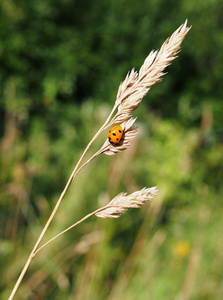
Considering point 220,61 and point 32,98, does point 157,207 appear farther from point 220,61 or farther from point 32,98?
point 220,61

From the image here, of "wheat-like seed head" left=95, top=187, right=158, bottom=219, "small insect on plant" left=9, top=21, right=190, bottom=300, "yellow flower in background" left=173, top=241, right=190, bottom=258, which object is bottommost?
"yellow flower in background" left=173, top=241, right=190, bottom=258

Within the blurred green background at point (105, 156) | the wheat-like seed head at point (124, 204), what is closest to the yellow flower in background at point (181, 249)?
the blurred green background at point (105, 156)

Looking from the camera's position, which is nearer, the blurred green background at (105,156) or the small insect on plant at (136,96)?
the small insect on plant at (136,96)

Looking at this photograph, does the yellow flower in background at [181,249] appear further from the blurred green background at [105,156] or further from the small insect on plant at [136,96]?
the small insect on plant at [136,96]

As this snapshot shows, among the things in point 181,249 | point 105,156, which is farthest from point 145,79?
point 105,156

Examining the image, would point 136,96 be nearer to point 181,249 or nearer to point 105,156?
point 181,249

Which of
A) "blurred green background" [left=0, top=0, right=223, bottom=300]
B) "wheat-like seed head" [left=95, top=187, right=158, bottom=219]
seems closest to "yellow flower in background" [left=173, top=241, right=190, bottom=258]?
"blurred green background" [left=0, top=0, right=223, bottom=300]

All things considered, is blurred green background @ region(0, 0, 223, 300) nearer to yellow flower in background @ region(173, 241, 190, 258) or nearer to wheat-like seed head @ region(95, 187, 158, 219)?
yellow flower in background @ region(173, 241, 190, 258)
